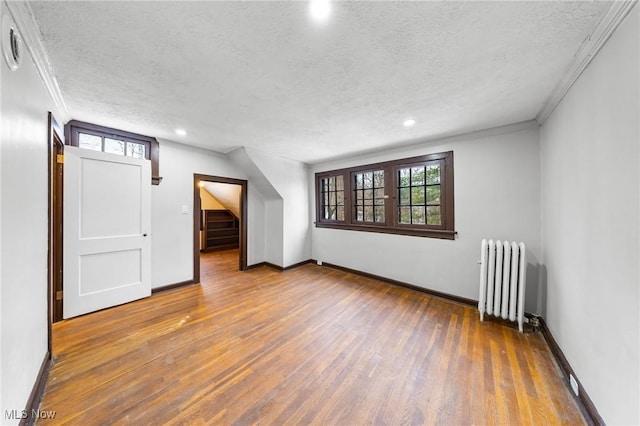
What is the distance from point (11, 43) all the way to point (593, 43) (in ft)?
10.1

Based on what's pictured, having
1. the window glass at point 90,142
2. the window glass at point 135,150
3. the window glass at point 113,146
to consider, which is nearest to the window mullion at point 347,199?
the window glass at point 135,150

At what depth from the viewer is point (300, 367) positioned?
168 centimetres

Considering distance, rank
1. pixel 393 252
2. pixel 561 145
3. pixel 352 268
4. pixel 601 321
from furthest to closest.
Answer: pixel 352 268 < pixel 393 252 < pixel 561 145 < pixel 601 321

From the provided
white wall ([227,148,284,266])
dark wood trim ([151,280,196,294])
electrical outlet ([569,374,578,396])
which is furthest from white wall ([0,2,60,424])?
electrical outlet ([569,374,578,396])

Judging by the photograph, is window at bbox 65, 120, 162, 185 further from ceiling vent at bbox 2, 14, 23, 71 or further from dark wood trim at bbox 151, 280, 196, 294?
ceiling vent at bbox 2, 14, 23, 71

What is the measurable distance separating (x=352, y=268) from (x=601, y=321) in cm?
298

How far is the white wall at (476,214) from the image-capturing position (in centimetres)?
236

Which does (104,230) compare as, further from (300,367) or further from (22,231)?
(300,367)

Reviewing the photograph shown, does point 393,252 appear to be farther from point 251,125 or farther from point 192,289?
point 192,289

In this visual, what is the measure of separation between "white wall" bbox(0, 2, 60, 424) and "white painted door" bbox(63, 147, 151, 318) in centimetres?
98

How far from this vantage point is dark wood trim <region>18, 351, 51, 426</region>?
1187mm

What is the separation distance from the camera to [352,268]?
401 cm

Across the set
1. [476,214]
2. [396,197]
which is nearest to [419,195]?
[396,197]

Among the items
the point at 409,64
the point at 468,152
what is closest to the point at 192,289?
the point at 409,64
